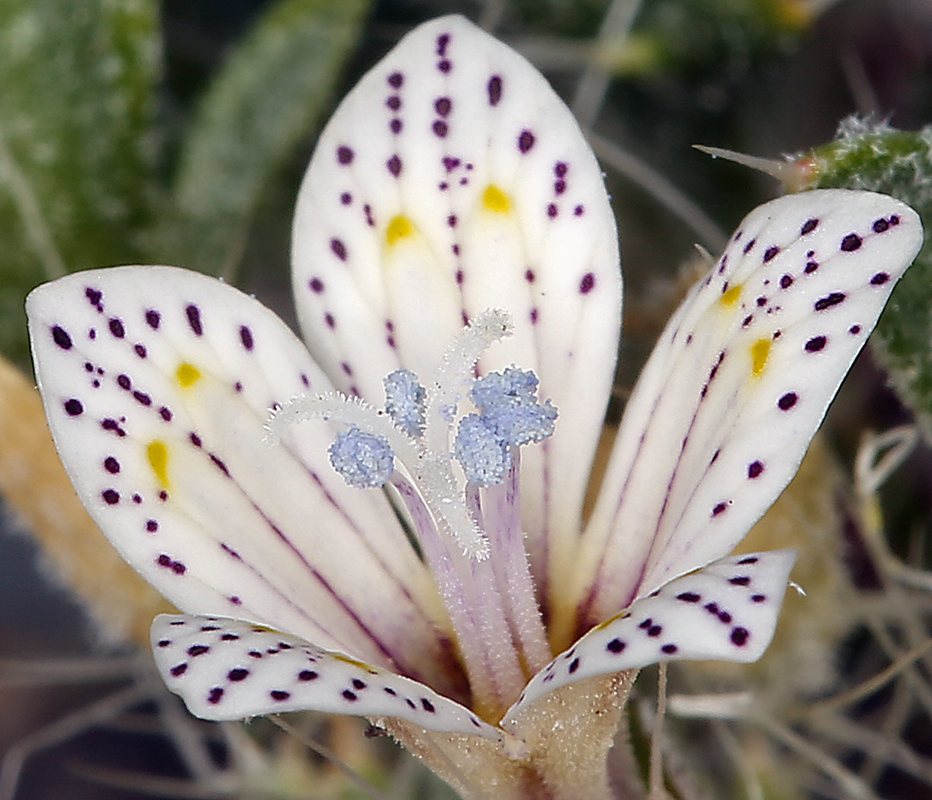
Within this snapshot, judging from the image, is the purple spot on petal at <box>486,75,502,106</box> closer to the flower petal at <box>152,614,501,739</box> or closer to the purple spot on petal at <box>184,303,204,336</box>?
the purple spot on petal at <box>184,303,204,336</box>

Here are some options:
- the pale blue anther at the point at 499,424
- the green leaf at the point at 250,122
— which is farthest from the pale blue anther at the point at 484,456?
the green leaf at the point at 250,122

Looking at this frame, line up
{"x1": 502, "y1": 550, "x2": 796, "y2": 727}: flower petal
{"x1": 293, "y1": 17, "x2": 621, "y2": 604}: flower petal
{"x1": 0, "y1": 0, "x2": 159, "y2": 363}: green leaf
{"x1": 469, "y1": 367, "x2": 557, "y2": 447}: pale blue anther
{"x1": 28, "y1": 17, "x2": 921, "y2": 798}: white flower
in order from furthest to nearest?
{"x1": 0, "y1": 0, "x2": 159, "y2": 363}: green leaf, {"x1": 293, "y1": 17, "x2": 621, "y2": 604}: flower petal, {"x1": 469, "y1": 367, "x2": 557, "y2": 447}: pale blue anther, {"x1": 28, "y1": 17, "x2": 921, "y2": 798}: white flower, {"x1": 502, "y1": 550, "x2": 796, "y2": 727}: flower petal

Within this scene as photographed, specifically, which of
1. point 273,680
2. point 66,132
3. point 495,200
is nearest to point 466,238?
point 495,200

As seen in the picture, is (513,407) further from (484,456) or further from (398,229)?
(398,229)

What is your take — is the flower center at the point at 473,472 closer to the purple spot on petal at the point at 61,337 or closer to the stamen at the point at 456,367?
the stamen at the point at 456,367

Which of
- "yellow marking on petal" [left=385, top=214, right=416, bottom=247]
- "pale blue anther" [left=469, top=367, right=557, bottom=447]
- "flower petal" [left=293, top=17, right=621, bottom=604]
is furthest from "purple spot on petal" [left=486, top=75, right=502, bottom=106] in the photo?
"pale blue anther" [left=469, top=367, right=557, bottom=447]

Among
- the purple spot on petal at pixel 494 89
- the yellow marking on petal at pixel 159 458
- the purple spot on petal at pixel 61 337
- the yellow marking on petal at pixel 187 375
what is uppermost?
the purple spot on petal at pixel 494 89
